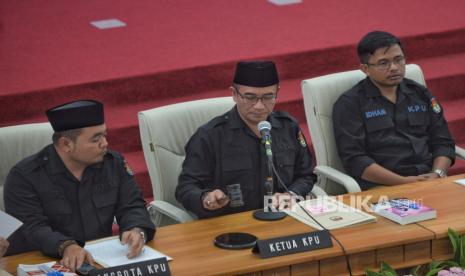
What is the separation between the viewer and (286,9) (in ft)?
22.6

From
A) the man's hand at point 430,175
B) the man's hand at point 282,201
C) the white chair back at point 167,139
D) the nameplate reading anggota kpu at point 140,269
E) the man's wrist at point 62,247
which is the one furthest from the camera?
the man's hand at point 430,175

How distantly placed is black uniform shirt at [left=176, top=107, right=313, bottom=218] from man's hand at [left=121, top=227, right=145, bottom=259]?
0.63 m

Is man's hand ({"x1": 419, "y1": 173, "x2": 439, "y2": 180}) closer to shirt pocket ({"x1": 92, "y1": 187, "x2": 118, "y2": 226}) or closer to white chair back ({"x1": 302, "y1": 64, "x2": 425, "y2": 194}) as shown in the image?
white chair back ({"x1": 302, "y1": 64, "x2": 425, "y2": 194})

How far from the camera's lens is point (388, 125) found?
184 inches

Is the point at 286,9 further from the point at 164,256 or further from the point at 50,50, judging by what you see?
the point at 164,256

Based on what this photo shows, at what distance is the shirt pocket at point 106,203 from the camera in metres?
3.70

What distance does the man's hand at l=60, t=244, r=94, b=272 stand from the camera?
328cm

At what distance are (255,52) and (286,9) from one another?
40.1 inches

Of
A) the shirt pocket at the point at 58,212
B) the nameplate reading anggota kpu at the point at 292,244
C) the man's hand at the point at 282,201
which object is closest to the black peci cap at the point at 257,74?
the man's hand at the point at 282,201

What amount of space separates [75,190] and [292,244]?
908mm

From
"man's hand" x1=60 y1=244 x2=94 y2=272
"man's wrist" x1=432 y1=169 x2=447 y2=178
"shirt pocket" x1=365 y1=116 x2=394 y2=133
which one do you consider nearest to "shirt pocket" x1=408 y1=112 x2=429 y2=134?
"shirt pocket" x1=365 y1=116 x2=394 y2=133

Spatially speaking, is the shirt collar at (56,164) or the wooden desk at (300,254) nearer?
the wooden desk at (300,254)

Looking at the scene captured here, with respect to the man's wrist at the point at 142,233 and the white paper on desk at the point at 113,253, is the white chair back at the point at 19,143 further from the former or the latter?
the man's wrist at the point at 142,233

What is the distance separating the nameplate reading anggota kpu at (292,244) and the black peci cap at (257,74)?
0.82 m
